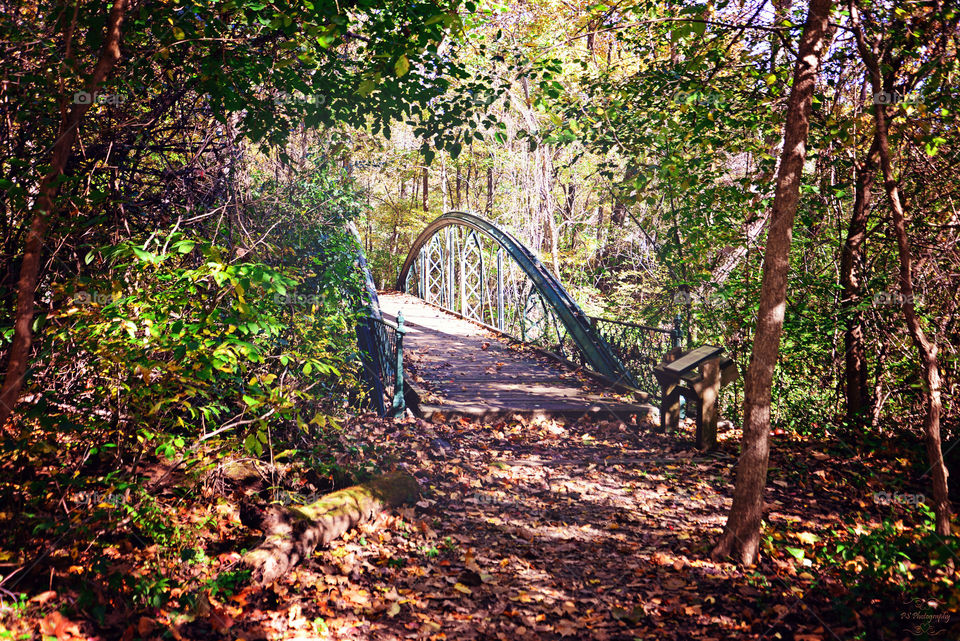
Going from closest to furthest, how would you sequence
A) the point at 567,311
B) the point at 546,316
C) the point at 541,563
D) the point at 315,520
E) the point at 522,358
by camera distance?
the point at 315,520 → the point at 541,563 → the point at 567,311 → the point at 522,358 → the point at 546,316

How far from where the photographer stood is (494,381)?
787 cm

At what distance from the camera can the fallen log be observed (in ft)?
11.2

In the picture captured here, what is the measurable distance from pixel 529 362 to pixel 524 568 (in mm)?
5133

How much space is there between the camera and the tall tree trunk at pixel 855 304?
5.39 m

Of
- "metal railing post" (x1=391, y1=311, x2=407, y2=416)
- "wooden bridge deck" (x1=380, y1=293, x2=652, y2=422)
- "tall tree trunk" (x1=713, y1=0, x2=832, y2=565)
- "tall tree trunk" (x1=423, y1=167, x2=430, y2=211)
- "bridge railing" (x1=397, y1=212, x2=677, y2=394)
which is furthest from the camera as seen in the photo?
"tall tree trunk" (x1=423, y1=167, x2=430, y2=211)

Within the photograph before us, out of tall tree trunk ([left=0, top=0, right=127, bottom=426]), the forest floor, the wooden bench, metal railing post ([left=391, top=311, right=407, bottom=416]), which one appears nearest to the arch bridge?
metal railing post ([left=391, top=311, right=407, bottom=416])

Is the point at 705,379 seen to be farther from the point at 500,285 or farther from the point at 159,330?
the point at 500,285

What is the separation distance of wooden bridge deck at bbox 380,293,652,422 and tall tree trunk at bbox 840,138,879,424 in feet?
6.86

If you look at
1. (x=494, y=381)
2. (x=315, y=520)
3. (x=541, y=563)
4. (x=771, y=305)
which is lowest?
(x=541, y=563)

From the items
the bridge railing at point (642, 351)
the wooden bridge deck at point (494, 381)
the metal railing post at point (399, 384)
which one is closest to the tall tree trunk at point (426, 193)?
the wooden bridge deck at point (494, 381)

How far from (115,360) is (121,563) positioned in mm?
1129

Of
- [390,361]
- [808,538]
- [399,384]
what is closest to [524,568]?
[808,538]

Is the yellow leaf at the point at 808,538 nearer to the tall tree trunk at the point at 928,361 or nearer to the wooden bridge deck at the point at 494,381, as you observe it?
the tall tree trunk at the point at 928,361

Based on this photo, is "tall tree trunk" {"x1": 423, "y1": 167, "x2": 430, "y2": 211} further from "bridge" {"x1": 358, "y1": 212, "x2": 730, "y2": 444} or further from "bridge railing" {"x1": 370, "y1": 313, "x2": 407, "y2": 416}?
"bridge railing" {"x1": 370, "y1": 313, "x2": 407, "y2": 416}
